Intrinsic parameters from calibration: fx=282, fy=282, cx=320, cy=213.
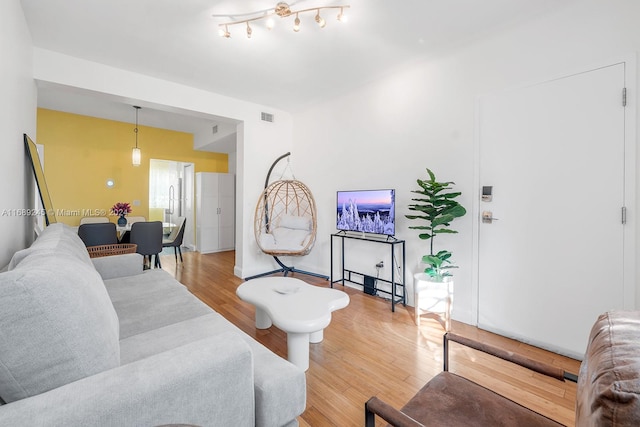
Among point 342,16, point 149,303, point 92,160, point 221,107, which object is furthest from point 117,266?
point 92,160

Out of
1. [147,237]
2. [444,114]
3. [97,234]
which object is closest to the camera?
[444,114]

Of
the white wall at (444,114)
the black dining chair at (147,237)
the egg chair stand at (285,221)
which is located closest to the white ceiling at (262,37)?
the white wall at (444,114)

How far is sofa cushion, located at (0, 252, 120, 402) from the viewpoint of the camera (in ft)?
2.53

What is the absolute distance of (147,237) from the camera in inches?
167

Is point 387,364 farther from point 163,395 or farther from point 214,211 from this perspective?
point 214,211

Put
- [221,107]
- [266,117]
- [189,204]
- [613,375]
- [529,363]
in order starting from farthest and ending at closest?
[189,204], [266,117], [221,107], [529,363], [613,375]

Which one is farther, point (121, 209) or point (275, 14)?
point (121, 209)

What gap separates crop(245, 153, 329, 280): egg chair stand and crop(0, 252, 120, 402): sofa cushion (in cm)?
304

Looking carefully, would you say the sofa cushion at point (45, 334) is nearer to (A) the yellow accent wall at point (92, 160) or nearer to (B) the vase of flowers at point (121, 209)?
(B) the vase of flowers at point (121, 209)

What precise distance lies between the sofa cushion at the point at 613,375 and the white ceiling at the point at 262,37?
2.33 m

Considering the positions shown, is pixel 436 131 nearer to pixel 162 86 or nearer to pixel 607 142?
pixel 607 142

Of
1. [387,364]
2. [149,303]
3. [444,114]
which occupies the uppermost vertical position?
[444,114]

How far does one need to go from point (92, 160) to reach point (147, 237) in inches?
92.9

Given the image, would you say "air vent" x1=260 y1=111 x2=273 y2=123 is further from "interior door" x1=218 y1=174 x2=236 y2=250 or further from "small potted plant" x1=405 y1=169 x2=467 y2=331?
"small potted plant" x1=405 y1=169 x2=467 y2=331
